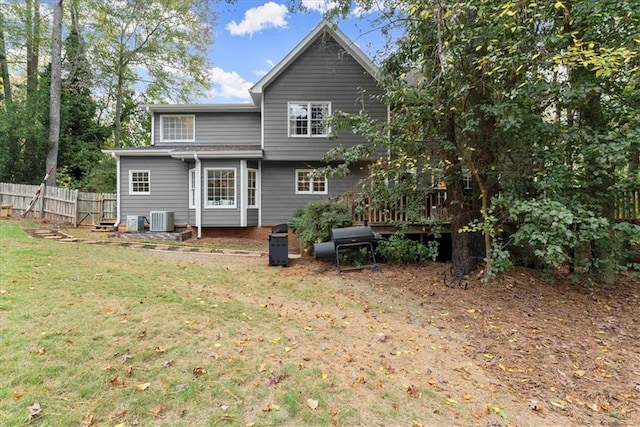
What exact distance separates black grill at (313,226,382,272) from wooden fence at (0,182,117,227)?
1164cm

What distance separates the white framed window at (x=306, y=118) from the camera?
13562 millimetres

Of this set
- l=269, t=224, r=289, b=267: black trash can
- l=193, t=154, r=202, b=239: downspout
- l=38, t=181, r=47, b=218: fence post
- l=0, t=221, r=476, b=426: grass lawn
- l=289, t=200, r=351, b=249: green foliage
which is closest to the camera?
l=0, t=221, r=476, b=426: grass lawn

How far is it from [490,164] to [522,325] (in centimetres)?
310

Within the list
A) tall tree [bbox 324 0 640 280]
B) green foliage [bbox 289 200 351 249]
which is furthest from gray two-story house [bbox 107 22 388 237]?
tall tree [bbox 324 0 640 280]

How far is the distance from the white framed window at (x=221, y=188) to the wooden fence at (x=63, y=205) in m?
5.38

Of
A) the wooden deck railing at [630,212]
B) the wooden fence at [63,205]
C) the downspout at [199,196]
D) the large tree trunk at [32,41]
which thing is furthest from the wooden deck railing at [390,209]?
the large tree trunk at [32,41]

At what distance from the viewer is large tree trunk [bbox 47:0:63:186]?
1656cm

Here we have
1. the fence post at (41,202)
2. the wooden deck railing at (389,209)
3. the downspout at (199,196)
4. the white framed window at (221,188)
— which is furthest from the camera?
the fence post at (41,202)

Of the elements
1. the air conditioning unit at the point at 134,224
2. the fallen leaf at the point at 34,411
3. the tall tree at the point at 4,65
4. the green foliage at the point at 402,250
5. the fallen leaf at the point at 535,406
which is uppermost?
the tall tree at the point at 4,65

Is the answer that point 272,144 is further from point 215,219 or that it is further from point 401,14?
point 401,14

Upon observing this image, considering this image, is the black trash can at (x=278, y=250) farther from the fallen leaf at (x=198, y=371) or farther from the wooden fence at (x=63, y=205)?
→ the wooden fence at (x=63, y=205)

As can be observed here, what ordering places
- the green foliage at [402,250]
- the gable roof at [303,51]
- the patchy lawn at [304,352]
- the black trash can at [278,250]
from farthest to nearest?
the gable roof at [303,51] < the black trash can at [278,250] < the green foliage at [402,250] < the patchy lawn at [304,352]

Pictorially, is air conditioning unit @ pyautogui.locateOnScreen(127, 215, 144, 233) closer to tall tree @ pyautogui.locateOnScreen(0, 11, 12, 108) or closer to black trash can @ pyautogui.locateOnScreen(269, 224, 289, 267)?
black trash can @ pyautogui.locateOnScreen(269, 224, 289, 267)

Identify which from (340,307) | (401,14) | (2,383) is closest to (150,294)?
(2,383)
